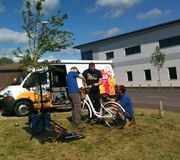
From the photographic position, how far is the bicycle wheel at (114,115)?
977 cm

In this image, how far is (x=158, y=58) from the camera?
42875 mm

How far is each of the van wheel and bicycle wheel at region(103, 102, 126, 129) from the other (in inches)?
231

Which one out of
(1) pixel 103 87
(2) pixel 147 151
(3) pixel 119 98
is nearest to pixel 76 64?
(1) pixel 103 87

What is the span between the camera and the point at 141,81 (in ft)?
155

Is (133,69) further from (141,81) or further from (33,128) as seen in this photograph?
(33,128)

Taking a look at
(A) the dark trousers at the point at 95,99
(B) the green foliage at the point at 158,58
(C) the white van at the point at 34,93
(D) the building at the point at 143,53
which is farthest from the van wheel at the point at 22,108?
(B) the green foliage at the point at 158,58

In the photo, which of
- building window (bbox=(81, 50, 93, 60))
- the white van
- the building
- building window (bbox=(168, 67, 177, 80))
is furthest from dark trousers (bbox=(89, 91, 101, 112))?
building window (bbox=(81, 50, 93, 60))

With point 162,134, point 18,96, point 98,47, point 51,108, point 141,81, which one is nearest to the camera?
point 162,134

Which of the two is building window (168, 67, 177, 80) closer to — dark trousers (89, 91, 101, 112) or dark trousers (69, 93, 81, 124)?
dark trousers (89, 91, 101, 112)

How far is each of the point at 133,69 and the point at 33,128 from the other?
4079 cm

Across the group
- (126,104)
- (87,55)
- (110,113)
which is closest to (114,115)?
(110,113)

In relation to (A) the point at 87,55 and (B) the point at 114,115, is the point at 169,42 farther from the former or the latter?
(B) the point at 114,115

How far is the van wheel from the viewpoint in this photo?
48.6ft

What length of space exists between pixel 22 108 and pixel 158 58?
30.8m
